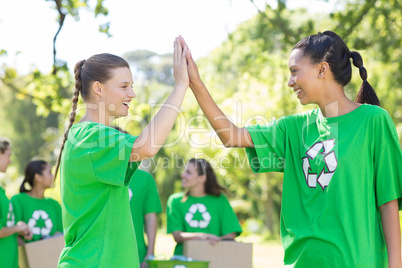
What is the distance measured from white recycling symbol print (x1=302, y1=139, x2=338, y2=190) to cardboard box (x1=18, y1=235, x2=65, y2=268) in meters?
3.40

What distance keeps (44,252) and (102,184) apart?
10.4 ft

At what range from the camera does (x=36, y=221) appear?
584 cm

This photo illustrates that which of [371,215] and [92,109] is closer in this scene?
[371,215]

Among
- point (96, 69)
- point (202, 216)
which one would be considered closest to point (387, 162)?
point (96, 69)

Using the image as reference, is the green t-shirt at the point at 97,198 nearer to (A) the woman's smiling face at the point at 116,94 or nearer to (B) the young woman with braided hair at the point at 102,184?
(B) the young woman with braided hair at the point at 102,184

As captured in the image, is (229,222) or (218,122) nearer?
(218,122)

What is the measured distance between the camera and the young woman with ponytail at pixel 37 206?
5.82m

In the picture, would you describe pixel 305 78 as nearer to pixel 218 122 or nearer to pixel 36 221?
pixel 218 122

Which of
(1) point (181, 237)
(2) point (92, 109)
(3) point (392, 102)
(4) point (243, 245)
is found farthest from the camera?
(3) point (392, 102)

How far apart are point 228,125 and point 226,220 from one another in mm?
3496

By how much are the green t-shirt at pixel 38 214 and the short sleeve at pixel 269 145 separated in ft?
12.8

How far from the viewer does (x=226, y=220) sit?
5984mm

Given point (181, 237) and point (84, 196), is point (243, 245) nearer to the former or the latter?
point (181, 237)

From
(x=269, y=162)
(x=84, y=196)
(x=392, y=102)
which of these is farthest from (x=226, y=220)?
(x=392, y=102)
